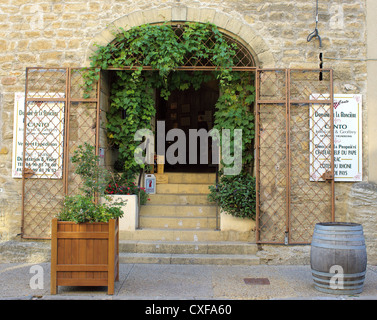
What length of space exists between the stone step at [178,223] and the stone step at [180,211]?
0.24m

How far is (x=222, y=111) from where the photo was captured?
659 cm

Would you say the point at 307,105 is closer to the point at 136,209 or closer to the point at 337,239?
the point at 337,239

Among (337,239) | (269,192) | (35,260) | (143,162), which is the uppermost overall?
(143,162)

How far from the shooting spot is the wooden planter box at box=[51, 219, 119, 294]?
416cm

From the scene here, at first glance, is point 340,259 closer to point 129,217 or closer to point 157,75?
point 129,217

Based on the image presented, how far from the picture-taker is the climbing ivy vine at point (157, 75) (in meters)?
5.87

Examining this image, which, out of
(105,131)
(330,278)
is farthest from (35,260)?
(330,278)

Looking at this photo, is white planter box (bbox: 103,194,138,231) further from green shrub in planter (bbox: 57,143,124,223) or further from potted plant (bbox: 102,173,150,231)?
green shrub in planter (bbox: 57,143,124,223)

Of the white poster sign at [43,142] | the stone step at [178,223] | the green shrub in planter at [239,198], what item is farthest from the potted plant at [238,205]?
the white poster sign at [43,142]

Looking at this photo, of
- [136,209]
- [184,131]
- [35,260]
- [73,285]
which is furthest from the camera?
[184,131]

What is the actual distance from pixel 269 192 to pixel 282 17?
→ 271cm

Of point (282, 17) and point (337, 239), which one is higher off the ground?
point (282, 17)

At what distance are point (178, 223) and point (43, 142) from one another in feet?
8.22

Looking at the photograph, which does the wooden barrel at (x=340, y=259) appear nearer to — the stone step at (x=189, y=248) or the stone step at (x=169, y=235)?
the stone step at (x=189, y=248)
